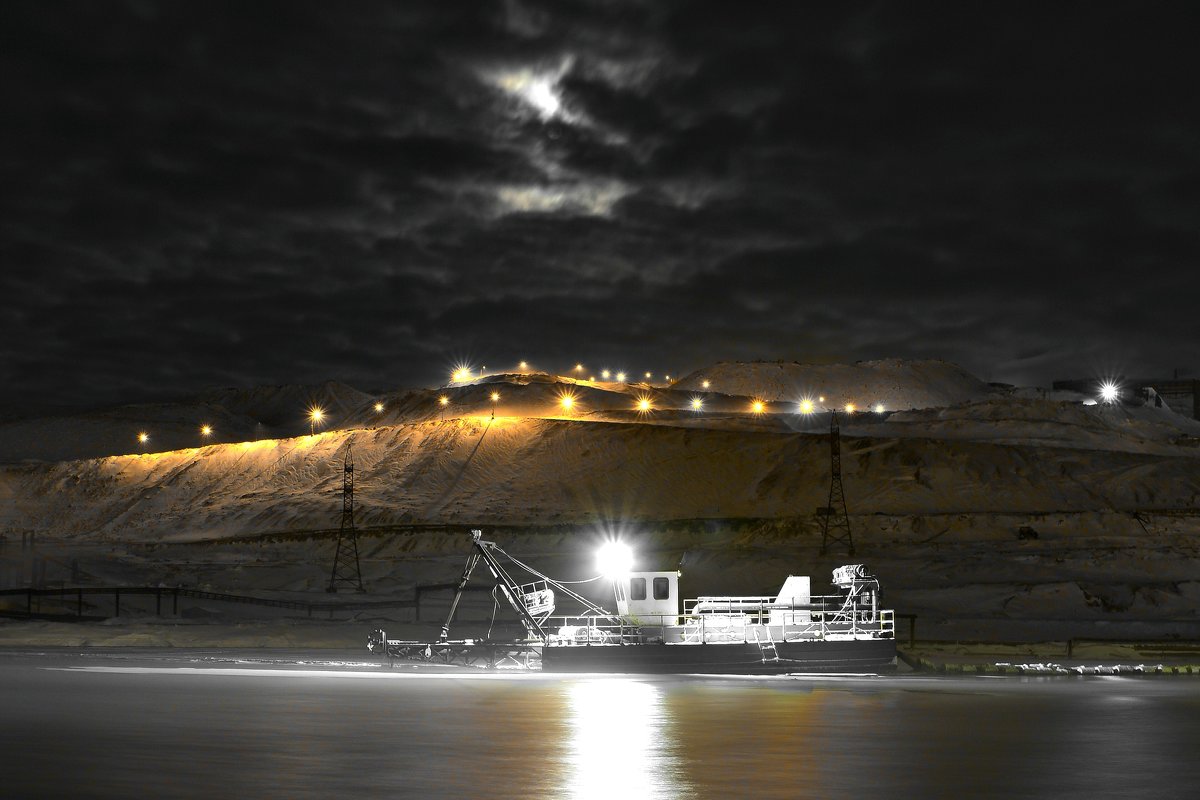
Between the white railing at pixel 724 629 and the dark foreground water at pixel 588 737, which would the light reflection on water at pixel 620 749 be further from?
the white railing at pixel 724 629

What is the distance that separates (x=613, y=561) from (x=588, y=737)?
20740 mm

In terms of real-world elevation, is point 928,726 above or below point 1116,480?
below

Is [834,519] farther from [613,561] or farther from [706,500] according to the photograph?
[613,561]

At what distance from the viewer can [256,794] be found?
17.4m

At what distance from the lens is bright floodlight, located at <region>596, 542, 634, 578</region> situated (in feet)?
147

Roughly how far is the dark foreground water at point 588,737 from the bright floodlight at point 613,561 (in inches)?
226

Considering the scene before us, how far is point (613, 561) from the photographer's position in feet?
147

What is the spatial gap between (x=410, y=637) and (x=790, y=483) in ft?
269

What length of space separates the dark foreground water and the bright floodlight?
575 cm

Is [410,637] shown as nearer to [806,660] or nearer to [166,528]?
[806,660]

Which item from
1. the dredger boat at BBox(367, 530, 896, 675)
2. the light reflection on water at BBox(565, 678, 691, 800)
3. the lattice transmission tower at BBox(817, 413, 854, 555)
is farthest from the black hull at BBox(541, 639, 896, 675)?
the lattice transmission tower at BBox(817, 413, 854, 555)

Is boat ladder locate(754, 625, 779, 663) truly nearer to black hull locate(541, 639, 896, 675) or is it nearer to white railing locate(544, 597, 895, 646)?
black hull locate(541, 639, 896, 675)

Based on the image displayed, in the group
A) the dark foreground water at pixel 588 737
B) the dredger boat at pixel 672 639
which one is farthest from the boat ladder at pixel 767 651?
the dark foreground water at pixel 588 737

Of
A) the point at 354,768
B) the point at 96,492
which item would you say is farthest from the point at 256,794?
the point at 96,492
